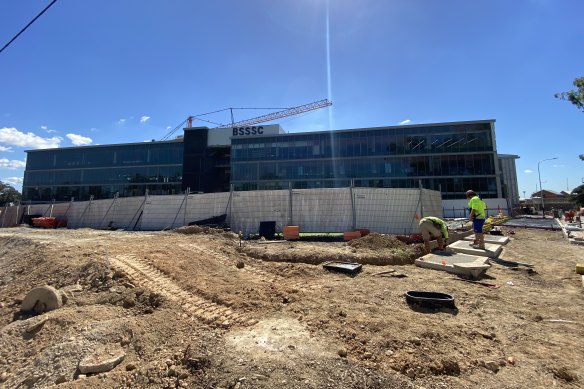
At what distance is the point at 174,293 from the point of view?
6266 millimetres

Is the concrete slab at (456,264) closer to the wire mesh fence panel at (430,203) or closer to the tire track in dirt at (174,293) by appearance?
the tire track in dirt at (174,293)

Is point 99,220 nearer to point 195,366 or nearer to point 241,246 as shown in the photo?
point 241,246

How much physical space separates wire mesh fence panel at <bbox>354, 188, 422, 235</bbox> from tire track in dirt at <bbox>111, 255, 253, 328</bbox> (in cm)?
949

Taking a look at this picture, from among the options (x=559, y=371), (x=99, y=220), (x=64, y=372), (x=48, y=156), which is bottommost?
(x=64, y=372)

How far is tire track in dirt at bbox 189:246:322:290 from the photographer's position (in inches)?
263

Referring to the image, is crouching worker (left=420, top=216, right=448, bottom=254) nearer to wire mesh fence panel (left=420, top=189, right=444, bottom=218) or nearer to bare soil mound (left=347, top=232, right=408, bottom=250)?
bare soil mound (left=347, top=232, right=408, bottom=250)

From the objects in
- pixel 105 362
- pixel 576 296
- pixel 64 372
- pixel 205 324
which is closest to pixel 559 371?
pixel 576 296

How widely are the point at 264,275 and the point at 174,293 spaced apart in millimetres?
2280

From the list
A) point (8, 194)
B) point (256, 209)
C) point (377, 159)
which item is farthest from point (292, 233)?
point (8, 194)

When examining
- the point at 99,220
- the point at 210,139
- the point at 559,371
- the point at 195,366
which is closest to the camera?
the point at 559,371

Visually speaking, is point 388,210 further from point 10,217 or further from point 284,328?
point 10,217

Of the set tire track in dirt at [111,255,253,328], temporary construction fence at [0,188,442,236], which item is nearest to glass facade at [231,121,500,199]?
temporary construction fence at [0,188,442,236]

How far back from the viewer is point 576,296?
19.5 ft

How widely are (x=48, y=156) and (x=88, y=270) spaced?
247 ft
